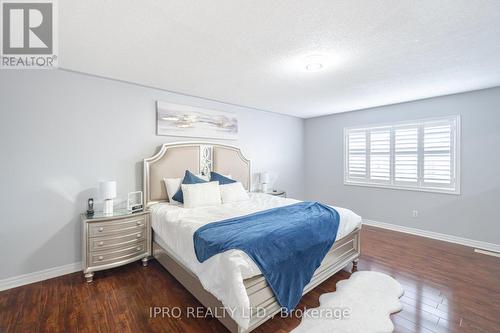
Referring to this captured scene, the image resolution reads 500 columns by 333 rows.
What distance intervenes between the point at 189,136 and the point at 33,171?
2.07 m

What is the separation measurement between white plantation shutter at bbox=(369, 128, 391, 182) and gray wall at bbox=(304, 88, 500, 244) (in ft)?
0.87

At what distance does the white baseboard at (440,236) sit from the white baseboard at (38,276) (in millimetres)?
5356

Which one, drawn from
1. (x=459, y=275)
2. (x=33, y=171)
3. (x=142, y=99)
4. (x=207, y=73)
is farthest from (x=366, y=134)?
(x=33, y=171)

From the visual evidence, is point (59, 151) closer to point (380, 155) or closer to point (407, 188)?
point (380, 155)

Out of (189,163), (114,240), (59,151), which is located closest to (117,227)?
(114,240)

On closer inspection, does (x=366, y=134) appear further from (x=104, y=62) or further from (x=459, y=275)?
(x=104, y=62)

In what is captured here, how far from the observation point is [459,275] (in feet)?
9.21

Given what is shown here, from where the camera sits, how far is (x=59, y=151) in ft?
9.27

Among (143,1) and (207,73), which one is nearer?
(143,1)

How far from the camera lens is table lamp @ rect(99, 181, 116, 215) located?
9.36 ft

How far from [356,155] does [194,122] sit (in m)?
3.72

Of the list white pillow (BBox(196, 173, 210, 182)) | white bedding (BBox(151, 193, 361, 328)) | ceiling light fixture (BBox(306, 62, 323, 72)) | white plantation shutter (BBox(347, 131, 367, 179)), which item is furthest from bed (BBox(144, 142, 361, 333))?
white plantation shutter (BBox(347, 131, 367, 179))

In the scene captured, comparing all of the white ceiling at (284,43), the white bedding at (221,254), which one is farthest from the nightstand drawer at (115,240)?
the white ceiling at (284,43)

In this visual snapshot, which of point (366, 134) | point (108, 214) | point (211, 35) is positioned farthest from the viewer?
point (366, 134)
